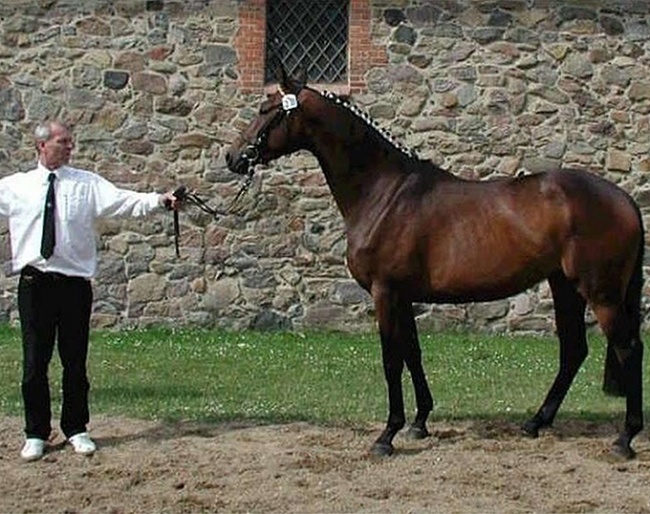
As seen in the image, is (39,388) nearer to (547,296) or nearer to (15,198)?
(15,198)

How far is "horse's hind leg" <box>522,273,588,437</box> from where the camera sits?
329 inches

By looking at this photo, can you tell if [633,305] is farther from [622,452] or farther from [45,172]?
[45,172]

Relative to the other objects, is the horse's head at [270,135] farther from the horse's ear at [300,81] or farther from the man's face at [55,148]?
the man's face at [55,148]

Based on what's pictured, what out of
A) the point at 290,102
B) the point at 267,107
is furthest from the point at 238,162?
the point at 290,102

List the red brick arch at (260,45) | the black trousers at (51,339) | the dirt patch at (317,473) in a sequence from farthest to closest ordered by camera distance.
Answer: the red brick arch at (260,45) < the black trousers at (51,339) < the dirt patch at (317,473)

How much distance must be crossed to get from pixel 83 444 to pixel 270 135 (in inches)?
87.7

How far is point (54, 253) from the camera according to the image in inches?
294

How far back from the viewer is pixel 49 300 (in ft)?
24.8

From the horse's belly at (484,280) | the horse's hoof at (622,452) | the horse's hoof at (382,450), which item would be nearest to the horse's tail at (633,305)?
the horse's hoof at (622,452)

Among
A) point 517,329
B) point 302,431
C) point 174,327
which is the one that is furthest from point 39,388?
point 517,329

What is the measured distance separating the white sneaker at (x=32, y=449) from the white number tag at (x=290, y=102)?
99.8 inches

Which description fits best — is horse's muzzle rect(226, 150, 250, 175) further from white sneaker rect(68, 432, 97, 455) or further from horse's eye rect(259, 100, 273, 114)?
white sneaker rect(68, 432, 97, 455)

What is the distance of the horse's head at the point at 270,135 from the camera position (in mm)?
8078

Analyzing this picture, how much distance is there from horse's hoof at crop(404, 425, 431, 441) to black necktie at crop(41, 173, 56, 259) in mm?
2586
